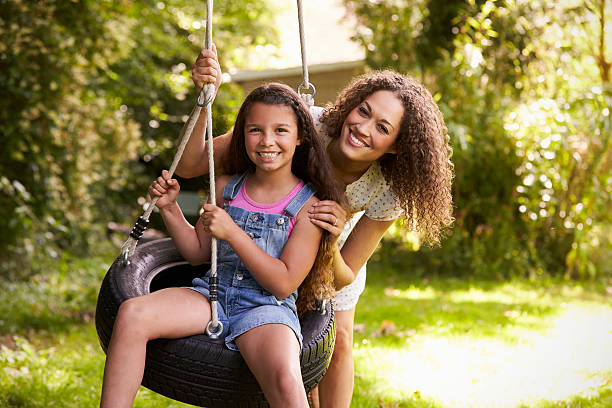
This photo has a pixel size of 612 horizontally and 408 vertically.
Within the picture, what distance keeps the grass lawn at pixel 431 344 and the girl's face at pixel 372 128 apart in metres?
1.33

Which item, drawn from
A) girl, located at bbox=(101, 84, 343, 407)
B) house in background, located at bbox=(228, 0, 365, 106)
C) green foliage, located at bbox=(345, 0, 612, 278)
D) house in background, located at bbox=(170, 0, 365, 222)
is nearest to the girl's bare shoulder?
girl, located at bbox=(101, 84, 343, 407)

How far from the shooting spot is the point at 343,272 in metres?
2.06

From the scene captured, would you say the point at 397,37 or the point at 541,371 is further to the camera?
the point at 397,37

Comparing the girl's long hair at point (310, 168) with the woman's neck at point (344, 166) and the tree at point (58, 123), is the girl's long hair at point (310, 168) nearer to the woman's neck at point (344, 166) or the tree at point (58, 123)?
the woman's neck at point (344, 166)

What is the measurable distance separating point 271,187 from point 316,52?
40.8 ft

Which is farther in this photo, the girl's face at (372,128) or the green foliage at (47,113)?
the green foliage at (47,113)

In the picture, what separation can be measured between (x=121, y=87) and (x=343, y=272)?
572 centimetres

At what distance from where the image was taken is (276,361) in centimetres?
157

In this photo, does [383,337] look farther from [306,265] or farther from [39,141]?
[39,141]

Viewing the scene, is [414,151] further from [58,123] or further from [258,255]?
[58,123]

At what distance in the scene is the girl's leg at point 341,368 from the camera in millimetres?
2414

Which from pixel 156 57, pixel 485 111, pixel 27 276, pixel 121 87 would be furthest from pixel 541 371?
pixel 156 57

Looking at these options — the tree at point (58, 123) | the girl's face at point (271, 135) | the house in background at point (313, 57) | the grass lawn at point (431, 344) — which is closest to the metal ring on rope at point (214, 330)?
the girl's face at point (271, 135)

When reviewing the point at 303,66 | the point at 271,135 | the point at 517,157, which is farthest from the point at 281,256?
the point at 517,157
